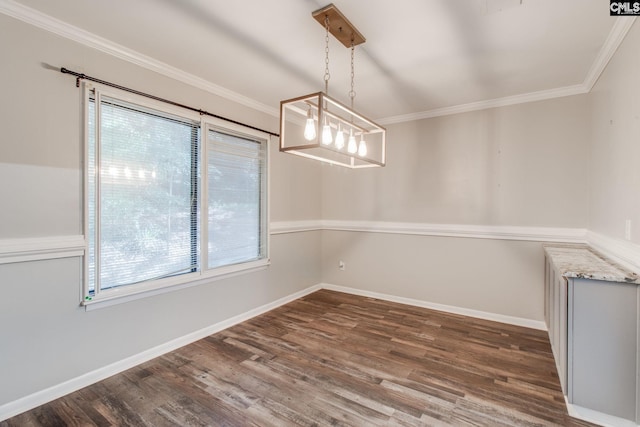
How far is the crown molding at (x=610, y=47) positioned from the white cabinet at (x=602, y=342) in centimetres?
157

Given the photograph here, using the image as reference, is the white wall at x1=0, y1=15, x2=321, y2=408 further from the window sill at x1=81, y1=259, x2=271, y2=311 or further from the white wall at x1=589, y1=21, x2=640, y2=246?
the white wall at x1=589, y1=21, x2=640, y2=246

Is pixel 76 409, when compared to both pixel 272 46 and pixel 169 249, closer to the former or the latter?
pixel 169 249

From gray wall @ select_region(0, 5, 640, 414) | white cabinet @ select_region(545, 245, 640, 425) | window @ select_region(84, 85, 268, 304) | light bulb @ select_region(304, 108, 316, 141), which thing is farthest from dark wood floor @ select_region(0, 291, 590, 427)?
light bulb @ select_region(304, 108, 316, 141)

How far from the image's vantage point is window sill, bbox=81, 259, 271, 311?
2.26 metres

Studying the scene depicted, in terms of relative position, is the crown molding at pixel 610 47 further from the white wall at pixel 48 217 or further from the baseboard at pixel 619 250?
the white wall at pixel 48 217

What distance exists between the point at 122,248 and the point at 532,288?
401 centimetres

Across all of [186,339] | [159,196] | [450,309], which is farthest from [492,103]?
[186,339]

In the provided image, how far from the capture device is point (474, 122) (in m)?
3.57

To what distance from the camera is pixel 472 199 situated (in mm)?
3594

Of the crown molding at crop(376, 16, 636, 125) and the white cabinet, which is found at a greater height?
the crown molding at crop(376, 16, 636, 125)

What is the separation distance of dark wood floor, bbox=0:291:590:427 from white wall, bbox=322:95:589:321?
23.5 inches

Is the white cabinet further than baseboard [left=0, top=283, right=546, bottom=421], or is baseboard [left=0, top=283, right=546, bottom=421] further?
baseboard [left=0, top=283, right=546, bottom=421]

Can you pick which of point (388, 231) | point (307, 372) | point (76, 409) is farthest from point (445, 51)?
point (76, 409)

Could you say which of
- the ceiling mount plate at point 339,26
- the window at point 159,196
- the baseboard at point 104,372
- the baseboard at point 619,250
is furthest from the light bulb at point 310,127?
the baseboard at point 104,372
